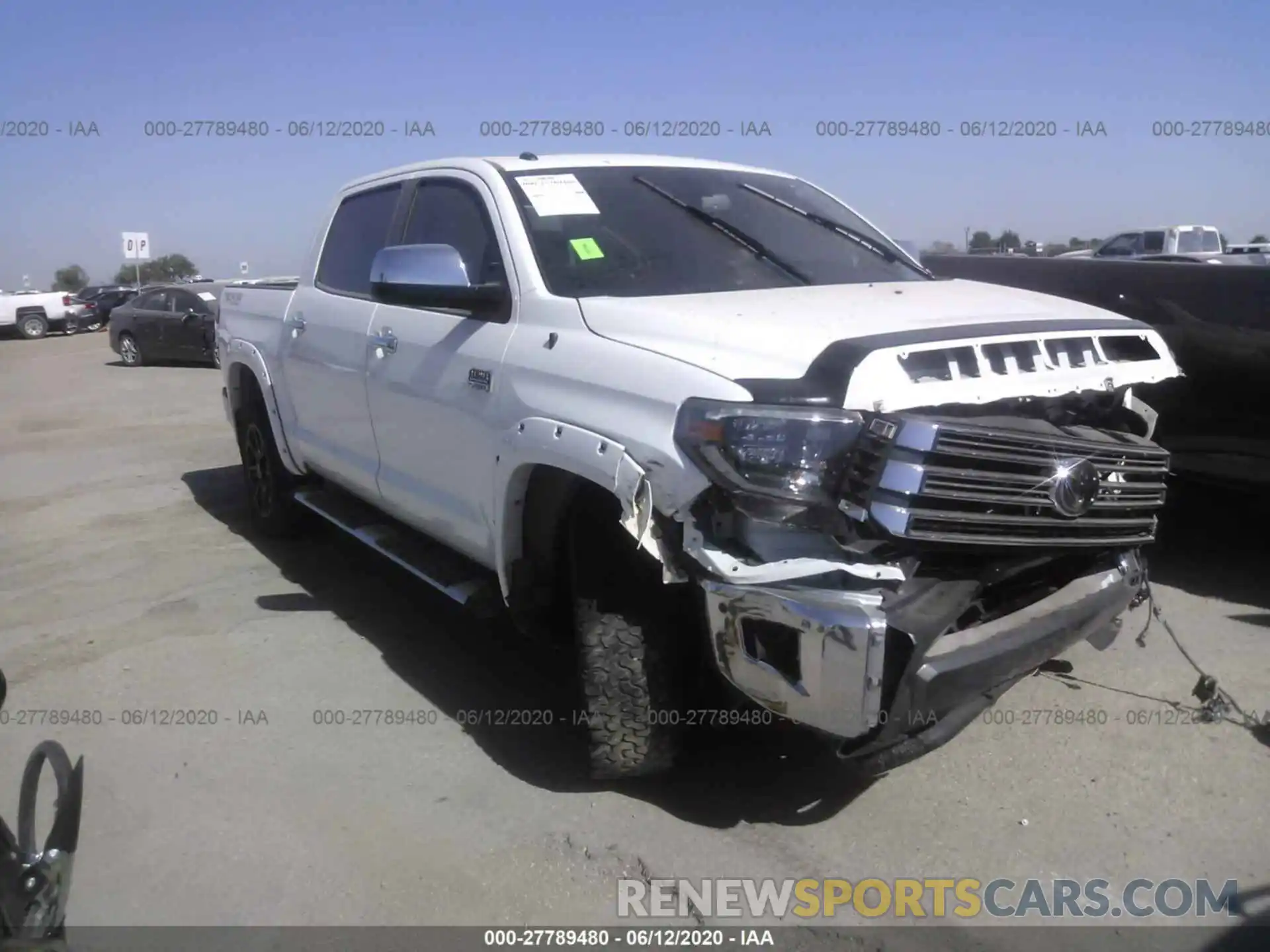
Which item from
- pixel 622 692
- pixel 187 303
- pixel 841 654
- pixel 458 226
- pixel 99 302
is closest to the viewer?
pixel 841 654

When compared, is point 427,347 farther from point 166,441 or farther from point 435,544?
point 166,441

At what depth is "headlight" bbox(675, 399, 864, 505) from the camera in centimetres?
279

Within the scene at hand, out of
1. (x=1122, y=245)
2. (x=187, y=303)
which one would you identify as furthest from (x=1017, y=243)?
(x=187, y=303)

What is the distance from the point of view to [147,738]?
4.12 meters

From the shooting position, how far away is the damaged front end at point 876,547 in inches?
107

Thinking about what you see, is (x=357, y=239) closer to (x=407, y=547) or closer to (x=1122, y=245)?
(x=407, y=547)

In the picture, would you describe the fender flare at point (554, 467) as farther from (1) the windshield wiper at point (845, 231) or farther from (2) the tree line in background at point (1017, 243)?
(2) the tree line in background at point (1017, 243)

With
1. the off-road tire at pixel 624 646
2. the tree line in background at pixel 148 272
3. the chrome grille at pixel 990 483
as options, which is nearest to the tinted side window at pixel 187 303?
the off-road tire at pixel 624 646

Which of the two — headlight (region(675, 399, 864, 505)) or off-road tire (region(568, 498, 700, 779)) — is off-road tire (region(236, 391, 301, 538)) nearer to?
off-road tire (region(568, 498, 700, 779))

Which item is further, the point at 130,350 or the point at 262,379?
the point at 130,350

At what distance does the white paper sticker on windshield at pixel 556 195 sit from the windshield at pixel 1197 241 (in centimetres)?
2255

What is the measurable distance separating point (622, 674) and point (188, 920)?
4.53 feet

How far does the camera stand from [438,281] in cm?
382

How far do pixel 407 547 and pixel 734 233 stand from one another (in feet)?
6.32
